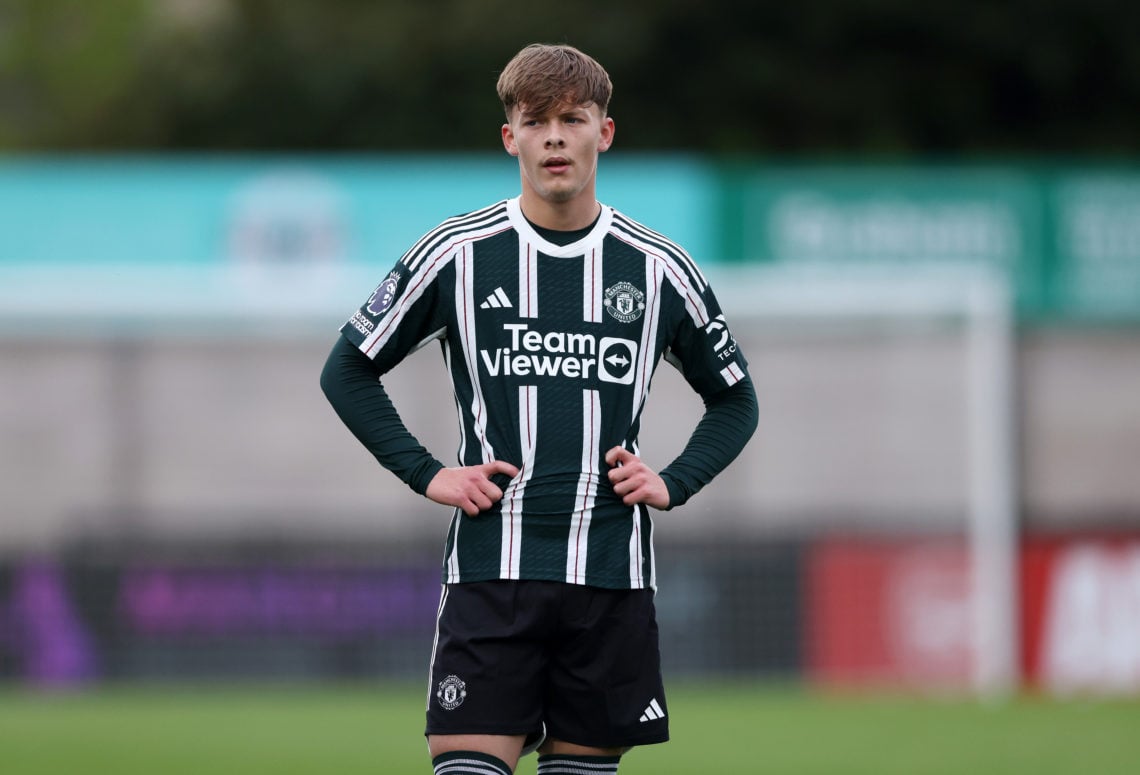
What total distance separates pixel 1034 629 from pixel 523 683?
842cm

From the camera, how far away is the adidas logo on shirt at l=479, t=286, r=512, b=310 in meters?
4.20

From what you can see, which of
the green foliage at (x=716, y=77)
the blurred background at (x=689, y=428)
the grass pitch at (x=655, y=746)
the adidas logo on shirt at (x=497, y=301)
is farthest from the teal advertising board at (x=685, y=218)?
the adidas logo on shirt at (x=497, y=301)

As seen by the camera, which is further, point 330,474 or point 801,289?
point 330,474

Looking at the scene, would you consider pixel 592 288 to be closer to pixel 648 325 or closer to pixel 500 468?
pixel 648 325

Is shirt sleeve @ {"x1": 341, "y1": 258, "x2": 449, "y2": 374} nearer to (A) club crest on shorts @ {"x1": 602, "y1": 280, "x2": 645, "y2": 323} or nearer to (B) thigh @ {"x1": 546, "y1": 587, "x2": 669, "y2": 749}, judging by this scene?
(A) club crest on shorts @ {"x1": 602, "y1": 280, "x2": 645, "y2": 323}

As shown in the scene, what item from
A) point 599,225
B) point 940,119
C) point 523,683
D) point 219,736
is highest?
point 940,119

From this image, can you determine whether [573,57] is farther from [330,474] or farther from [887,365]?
[330,474]

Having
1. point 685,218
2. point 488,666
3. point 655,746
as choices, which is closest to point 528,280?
point 488,666

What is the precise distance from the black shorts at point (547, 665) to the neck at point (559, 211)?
0.75 meters

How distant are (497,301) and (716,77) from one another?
20233 mm

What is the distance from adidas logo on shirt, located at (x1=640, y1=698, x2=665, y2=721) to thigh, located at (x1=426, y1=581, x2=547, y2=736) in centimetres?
23

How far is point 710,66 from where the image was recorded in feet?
79.3

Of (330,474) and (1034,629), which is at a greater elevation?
(330,474)

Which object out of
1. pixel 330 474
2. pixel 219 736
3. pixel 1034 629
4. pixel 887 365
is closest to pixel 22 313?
pixel 330 474
